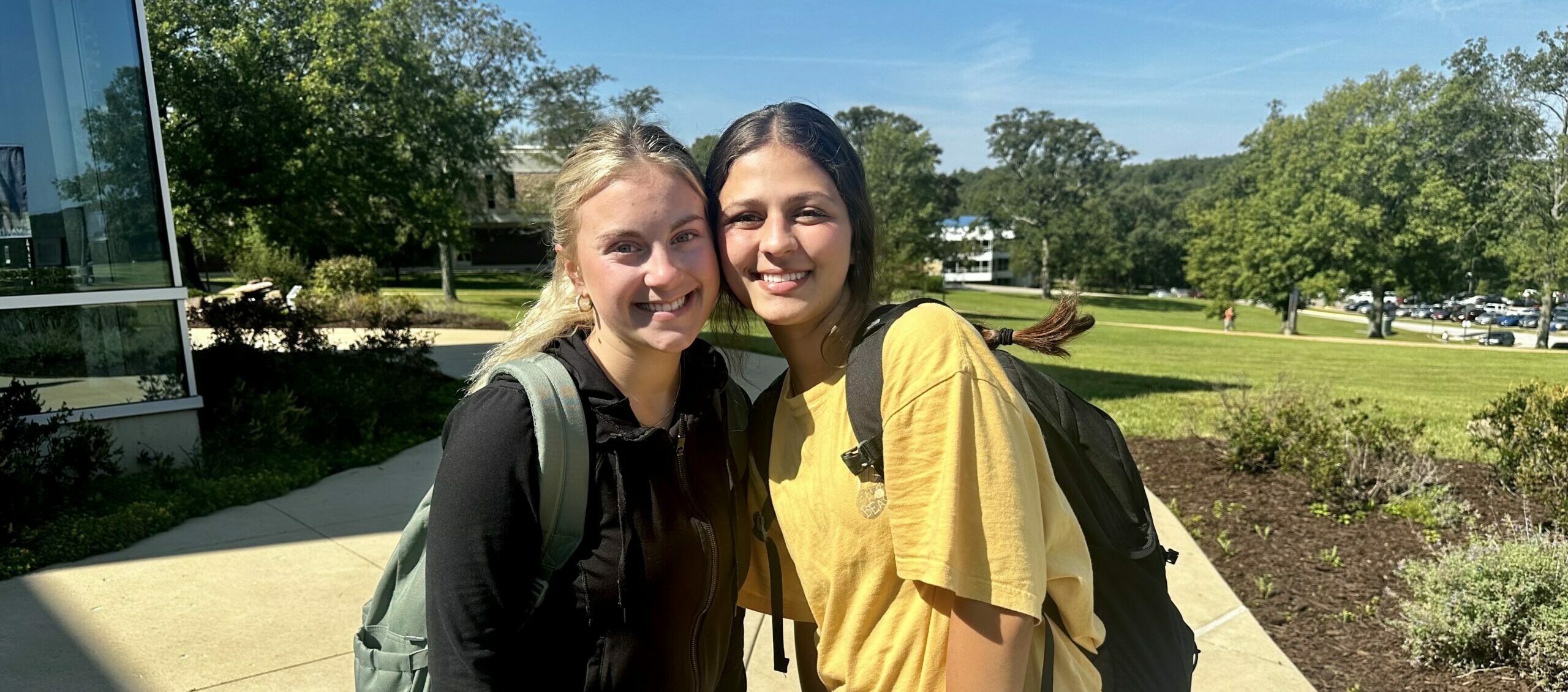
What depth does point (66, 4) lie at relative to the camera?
251 inches

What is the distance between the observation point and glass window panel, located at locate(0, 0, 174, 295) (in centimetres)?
616

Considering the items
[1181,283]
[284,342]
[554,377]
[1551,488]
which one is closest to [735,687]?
[554,377]

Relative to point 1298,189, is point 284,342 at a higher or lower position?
lower

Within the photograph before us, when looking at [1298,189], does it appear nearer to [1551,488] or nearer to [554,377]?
[1551,488]

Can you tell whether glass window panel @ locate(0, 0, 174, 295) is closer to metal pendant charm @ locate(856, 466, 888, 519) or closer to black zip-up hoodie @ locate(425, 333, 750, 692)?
black zip-up hoodie @ locate(425, 333, 750, 692)

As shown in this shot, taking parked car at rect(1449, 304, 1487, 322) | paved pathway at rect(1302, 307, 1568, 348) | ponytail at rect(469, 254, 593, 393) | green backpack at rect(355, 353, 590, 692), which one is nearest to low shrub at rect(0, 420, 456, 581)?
green backpack at rect(355, 353, 590, 692)

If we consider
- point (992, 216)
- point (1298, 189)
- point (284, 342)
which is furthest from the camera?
point (992, 216)

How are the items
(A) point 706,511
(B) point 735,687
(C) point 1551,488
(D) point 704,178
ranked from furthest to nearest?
(C) point 1551,488
(B) point 735,687
(D) point 704,178
(A) point 706,511

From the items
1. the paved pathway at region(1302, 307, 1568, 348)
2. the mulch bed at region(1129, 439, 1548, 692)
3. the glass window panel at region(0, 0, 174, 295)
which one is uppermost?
the glass window panel at region(0, 0, 174, 295)

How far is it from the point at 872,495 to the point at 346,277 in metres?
21.3

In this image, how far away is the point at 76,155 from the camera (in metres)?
6.44

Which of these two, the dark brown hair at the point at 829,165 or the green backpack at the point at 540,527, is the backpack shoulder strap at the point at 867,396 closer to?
the dark brown hair at the point at 829,165

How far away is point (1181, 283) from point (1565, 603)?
307 ft

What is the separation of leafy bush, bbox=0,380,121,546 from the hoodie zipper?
5030mm
